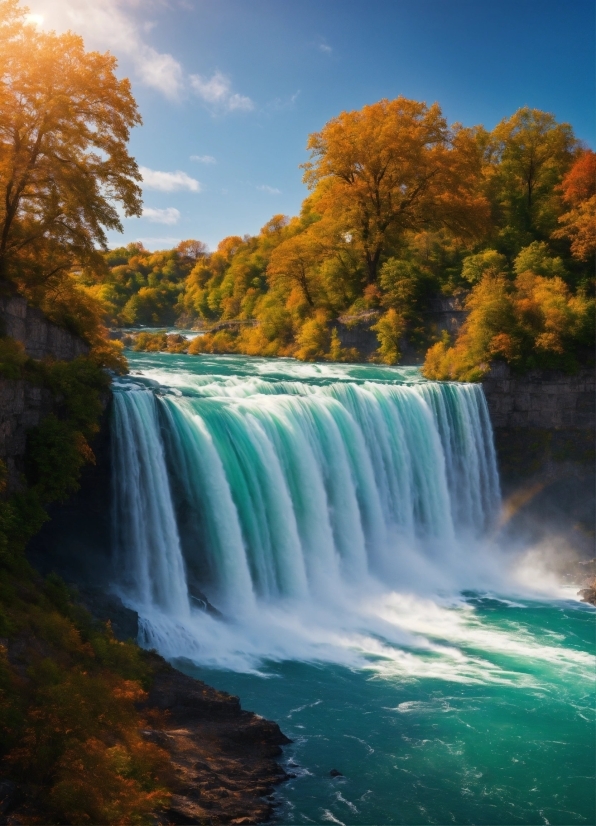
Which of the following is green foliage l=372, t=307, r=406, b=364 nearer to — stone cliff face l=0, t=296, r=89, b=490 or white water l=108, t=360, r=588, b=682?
white water l=108, t=360, r=588, b=682

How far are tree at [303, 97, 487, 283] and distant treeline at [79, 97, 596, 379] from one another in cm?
8

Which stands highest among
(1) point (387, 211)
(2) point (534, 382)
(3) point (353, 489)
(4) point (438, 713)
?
(1) point (387, 211)

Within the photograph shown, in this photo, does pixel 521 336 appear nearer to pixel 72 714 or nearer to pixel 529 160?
pixel 529 160

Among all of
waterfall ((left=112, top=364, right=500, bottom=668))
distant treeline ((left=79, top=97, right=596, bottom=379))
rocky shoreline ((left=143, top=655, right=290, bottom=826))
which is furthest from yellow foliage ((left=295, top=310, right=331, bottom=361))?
rocky shoreline ((left=143, top=655, right=290, bottom=826))

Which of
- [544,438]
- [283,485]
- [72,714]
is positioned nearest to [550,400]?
[544,438]

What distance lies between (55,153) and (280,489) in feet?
37.6

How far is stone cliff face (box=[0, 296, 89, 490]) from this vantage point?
48.5ft

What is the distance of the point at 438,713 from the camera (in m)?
15.1

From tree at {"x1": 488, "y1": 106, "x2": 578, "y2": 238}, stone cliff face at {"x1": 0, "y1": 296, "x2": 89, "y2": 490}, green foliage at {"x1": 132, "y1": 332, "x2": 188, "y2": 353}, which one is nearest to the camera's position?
stone cliff face at {"x1": 0, "y1": 296, "x2": 89, "y2": 490}

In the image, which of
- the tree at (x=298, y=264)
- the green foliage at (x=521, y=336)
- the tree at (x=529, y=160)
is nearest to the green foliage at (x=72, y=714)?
the green foliage at (x=521, y=336)

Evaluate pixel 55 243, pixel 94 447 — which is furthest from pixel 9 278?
pixel 94 447

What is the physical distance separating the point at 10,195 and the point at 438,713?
53.1 ft

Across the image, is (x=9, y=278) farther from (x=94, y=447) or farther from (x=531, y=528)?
(x=531, y=528)

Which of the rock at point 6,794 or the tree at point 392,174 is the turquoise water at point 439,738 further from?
the tree at point 392,174
